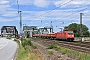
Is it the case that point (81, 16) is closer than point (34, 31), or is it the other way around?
point (81, 16)

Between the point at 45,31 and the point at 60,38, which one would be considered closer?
the point at 60,38

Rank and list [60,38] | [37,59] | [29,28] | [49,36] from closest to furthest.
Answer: [37,59], [60,38], [49,36], [29,28]

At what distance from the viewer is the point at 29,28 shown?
397 ft

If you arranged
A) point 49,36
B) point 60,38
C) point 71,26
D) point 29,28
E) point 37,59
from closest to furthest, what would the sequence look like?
point 37,59 < point 60,38 < point 49,36 < point 29,28 < point 71,26

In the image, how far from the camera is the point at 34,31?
404ft

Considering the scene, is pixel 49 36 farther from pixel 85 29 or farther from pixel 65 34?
pixel 85 29

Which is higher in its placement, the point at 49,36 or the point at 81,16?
the point at 81,16

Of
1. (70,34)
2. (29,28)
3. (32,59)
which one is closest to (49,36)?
(70,34)

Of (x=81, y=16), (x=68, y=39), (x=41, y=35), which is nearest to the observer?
(x=68, y=39)

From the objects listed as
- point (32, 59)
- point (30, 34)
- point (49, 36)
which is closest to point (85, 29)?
point (30, 34)

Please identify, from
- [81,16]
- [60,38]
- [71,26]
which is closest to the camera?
[60,38]

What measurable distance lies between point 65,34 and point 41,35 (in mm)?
34307

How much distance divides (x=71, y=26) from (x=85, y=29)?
836 centimetres

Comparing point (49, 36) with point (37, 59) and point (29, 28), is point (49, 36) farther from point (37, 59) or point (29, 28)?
point (37, 59)
